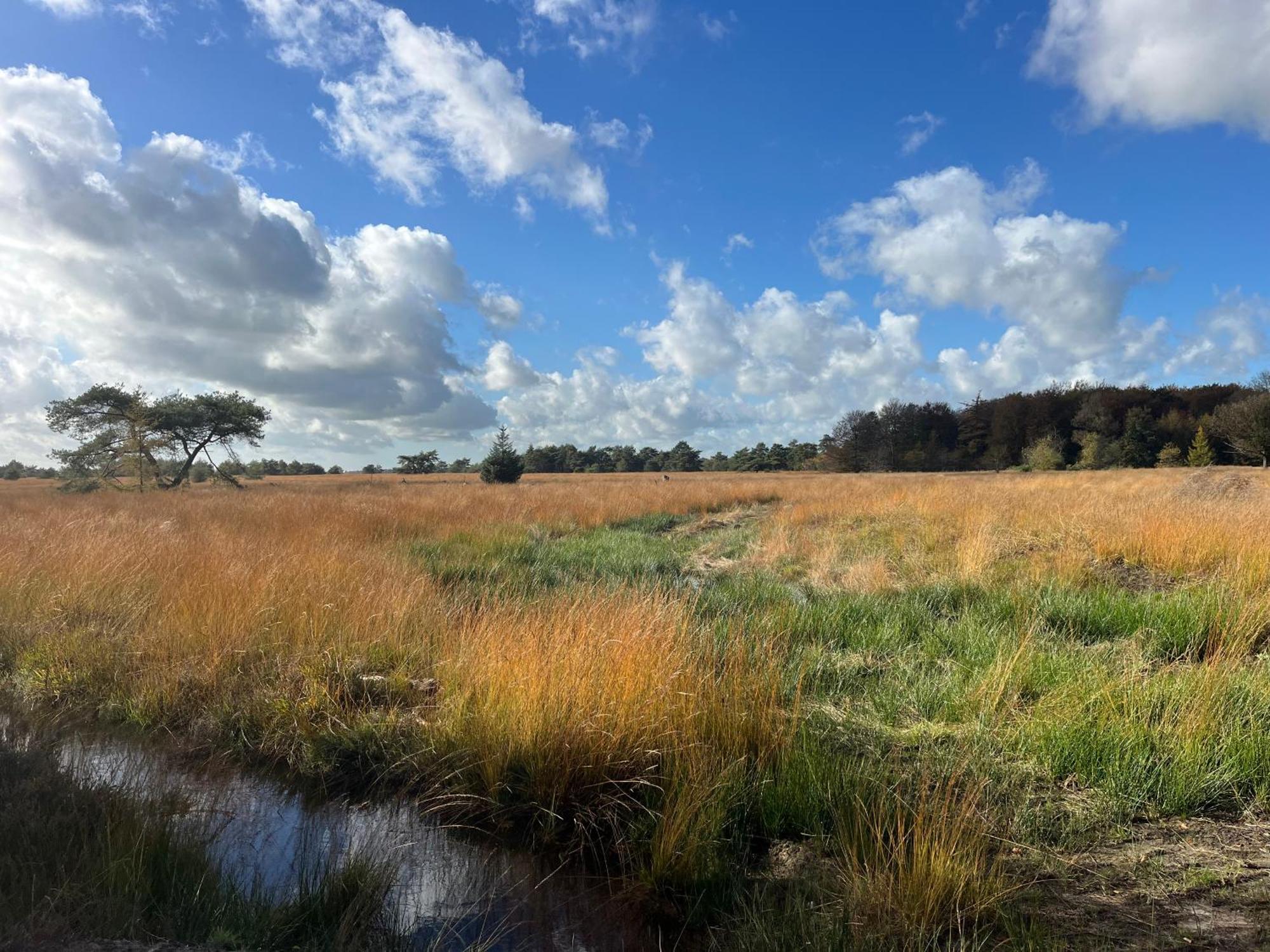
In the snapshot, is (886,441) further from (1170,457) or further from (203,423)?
(203,423)

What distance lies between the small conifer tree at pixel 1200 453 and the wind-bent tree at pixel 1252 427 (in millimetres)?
3384

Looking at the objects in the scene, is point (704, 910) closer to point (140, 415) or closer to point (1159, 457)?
point (140, 415)

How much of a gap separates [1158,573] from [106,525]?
14836mm

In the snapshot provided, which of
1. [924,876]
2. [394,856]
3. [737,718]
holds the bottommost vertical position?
[394,856]

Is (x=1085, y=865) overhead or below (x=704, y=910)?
overhead

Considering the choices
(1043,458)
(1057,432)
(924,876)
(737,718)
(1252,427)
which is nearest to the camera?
(924,876)

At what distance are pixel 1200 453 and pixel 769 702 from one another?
2288 inches

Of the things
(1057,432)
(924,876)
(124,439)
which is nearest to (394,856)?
(924,876)

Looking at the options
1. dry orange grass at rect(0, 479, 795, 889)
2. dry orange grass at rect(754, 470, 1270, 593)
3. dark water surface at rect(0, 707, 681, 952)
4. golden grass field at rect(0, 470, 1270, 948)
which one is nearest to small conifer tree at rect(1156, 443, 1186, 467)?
dry orange grass at rect(754, 470, 1270, 593)

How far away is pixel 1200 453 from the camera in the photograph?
1738 inches

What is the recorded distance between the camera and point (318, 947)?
211 centimetres

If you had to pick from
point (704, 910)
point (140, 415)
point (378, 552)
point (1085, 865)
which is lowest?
point (704, 910)

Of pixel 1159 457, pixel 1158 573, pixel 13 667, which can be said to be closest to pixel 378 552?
pixel 13 667

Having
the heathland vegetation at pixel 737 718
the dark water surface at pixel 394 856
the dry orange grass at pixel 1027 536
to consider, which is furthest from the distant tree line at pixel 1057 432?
the dark water surface at pixel 394 856
